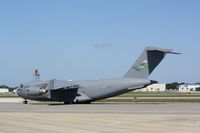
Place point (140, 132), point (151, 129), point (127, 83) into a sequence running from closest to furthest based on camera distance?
point (140, 132)
point (151, 129)
point (127, 83)

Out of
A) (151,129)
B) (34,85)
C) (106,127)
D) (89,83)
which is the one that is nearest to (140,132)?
(151,129)

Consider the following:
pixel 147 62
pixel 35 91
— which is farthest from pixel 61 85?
pixel 147 62

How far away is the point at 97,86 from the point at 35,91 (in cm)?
770

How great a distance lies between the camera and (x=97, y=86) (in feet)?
144

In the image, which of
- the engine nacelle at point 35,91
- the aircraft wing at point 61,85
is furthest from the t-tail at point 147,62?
the engine nacelle at point 35,91

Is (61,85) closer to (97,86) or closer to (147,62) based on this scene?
(97,86)

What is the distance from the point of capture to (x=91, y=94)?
4441cm

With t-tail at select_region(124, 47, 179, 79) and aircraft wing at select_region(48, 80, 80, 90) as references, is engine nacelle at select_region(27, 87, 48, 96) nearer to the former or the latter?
aircraft wing at select_region(48, 80, 80, 90)

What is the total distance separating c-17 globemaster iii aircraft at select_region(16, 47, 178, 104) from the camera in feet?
137

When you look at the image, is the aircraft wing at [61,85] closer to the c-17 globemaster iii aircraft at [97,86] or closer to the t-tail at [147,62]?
the c-17 globemaster iii aircraft at [97,86]

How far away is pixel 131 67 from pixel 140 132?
27313mm

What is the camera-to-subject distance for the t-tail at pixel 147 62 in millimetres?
41844

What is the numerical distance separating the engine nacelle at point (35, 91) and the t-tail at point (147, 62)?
10.8 metres

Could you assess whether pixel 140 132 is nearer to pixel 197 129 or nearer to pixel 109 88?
pixel 197 129
